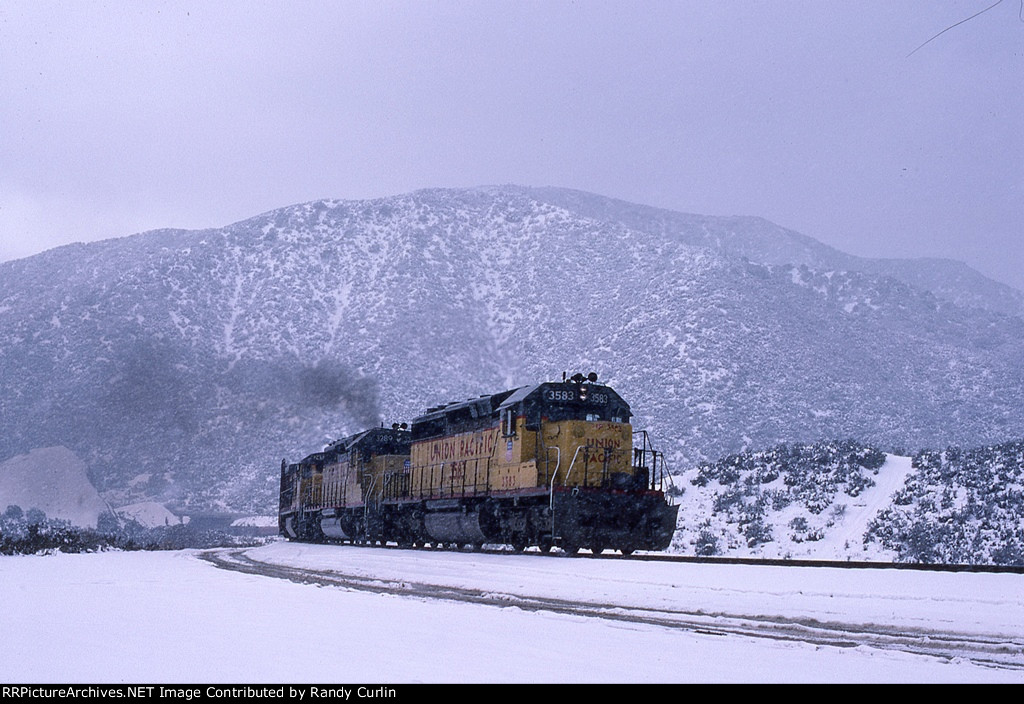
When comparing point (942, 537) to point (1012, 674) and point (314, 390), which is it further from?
point (314, 390)

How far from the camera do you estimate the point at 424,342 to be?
289 ft

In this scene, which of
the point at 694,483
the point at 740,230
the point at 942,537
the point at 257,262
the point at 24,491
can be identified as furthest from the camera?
the point at 740,230

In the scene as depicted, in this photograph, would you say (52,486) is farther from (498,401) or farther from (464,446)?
(498,401)

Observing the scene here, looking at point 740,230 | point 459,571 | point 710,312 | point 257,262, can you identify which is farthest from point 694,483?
point 740,230

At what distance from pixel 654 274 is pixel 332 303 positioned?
3368cm

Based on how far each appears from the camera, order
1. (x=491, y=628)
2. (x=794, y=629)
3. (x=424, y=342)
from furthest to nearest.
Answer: (x=424, y=342) < (x=794, y=629) < (x=491, y=628)

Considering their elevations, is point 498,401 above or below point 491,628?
above

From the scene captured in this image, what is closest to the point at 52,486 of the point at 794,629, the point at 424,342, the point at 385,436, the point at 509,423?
the point at 424,342

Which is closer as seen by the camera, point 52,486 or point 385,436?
point 385,436

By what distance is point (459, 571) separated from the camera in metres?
14.9

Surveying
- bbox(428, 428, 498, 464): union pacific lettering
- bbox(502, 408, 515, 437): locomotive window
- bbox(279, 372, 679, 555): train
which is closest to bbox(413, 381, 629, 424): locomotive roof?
bbox(279, 372, 679, 555): train

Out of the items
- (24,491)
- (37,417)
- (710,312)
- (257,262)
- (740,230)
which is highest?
(740,230)

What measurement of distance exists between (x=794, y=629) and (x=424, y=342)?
3171 inches

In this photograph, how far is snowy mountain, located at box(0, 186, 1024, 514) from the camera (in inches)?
2904
